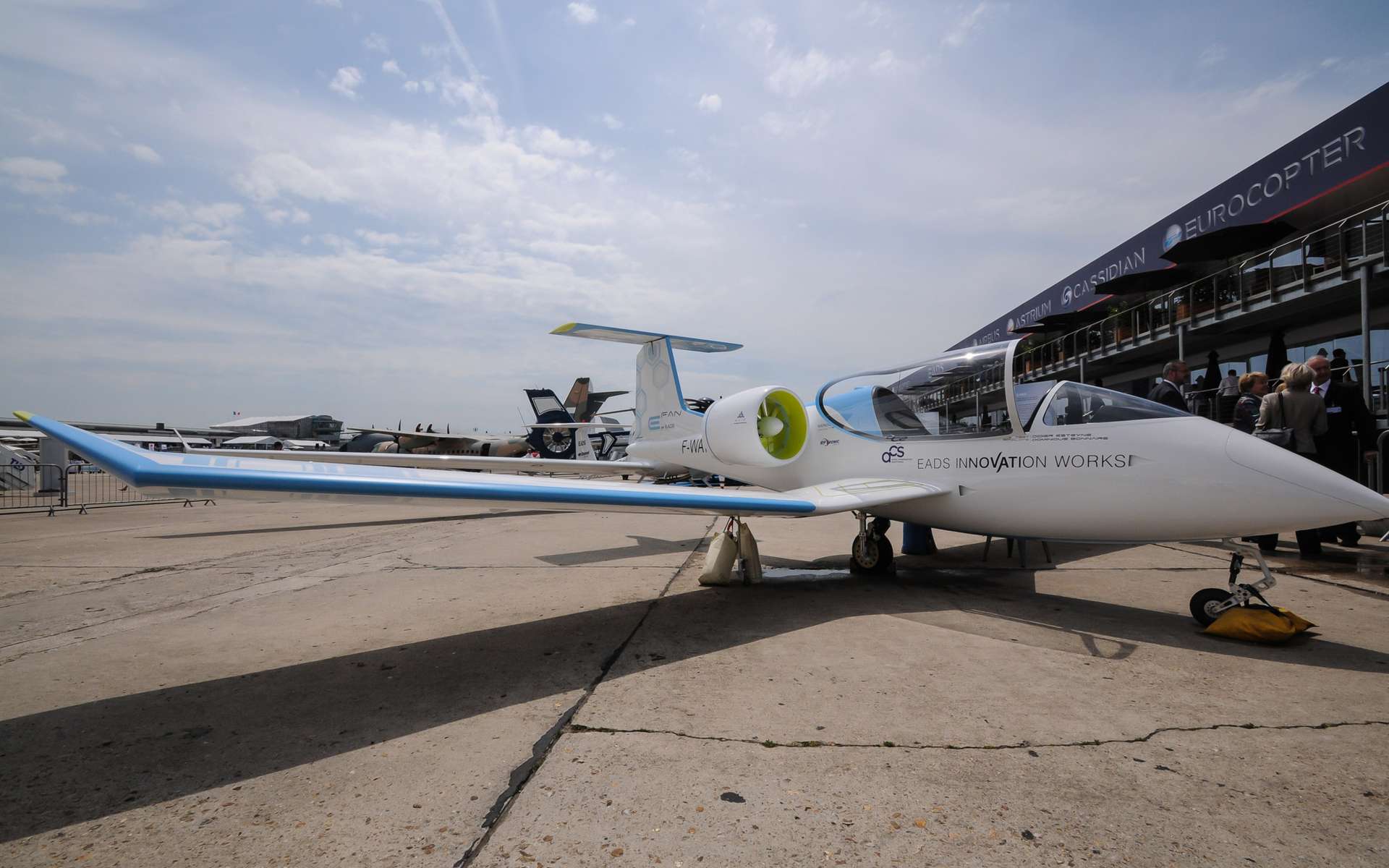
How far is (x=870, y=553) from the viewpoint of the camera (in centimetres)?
593

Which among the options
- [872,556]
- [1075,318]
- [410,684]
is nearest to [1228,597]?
[872,556]

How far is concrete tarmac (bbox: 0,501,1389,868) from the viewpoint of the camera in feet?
6.05

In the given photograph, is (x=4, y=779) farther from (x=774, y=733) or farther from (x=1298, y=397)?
(x=1298, y=397)

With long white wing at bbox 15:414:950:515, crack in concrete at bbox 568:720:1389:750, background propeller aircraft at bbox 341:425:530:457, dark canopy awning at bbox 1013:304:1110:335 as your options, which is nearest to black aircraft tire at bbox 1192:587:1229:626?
crack in concrete at bbox 568:720:1389:750

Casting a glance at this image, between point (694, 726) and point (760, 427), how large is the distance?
179 inches

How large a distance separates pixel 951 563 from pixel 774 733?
4.78 m

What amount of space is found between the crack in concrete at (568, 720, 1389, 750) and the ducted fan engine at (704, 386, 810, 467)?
4043mm

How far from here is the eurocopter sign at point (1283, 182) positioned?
10.7 metres

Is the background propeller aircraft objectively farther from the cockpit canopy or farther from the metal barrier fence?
the cockpit canopy

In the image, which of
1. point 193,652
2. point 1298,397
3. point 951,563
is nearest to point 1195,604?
point 951,563

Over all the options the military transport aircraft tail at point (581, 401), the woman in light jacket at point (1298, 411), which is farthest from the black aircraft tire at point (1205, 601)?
the military transport aircraft tail at point (581, 401)

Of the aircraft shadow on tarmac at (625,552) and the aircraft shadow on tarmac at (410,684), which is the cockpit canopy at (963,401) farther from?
the aircraft shadow on tarmac at (625,552)

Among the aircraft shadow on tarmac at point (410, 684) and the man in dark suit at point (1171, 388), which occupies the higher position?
the man in dark suit at point (1171, 388)

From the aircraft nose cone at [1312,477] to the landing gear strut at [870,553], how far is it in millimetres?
2787
